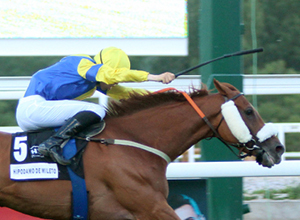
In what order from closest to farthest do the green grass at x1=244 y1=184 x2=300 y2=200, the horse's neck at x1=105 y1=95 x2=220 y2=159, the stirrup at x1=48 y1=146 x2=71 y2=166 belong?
the stirrup at x1=48 y1=146 x2=71 y2=166 < the horse's neck at x1=105 y1=95 x2=220 y2=159 < the green grass at x1=244 y1=184 x2=300 y2=200

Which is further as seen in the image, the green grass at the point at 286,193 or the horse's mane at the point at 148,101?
the green grass at the point at 286,193

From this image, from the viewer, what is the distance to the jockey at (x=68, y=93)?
3.11 m

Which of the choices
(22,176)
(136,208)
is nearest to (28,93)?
(22,176)

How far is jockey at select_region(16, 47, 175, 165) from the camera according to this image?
3113mm

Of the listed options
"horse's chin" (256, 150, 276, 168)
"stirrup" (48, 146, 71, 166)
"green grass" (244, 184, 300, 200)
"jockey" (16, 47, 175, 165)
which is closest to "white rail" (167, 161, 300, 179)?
"horse's chin" (256, 150, 276, 168)

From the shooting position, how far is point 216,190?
4.03 meters

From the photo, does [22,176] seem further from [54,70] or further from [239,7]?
[239,7]

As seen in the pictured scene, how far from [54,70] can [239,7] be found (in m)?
1.79

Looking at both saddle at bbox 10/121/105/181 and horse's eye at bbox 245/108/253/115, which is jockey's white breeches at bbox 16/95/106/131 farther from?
horse's eye at bbox 245/108/253/115

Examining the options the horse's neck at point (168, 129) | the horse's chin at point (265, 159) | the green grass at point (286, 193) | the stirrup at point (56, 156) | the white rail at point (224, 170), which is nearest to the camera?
the stirrup at point (56, 156)

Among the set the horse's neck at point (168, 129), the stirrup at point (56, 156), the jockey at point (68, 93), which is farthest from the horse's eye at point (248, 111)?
the stirrup at point (56, 156)

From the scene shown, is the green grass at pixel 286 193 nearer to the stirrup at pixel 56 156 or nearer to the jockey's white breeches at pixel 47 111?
the jockey's white breeches at pixel 47 111

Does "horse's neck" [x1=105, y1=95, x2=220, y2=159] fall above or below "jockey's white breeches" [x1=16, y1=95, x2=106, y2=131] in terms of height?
below

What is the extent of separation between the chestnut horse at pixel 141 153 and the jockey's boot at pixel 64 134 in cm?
15
